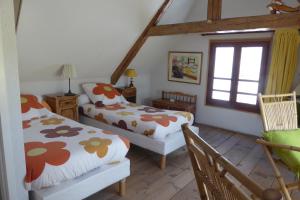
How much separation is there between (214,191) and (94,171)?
1370 millimetres

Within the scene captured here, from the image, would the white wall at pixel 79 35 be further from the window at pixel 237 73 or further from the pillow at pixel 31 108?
the window at pixel 237 73

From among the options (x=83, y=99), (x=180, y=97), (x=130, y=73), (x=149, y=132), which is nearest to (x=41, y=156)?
(x=149, y=132)

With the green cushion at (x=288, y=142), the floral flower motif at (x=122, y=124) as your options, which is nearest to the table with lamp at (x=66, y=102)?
the floral flower motif at (x=122, y=124)

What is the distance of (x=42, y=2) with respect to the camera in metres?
2.41

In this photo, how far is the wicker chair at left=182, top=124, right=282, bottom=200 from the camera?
625mm

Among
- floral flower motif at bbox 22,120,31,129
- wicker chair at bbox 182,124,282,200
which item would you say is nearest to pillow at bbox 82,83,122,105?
floral flower motif at bbox 22,120,31,129

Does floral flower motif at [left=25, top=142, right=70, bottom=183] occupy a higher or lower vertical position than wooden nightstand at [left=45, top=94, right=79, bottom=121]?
lower

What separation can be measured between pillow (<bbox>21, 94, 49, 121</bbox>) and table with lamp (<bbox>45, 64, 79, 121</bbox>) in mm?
281

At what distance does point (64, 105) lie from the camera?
3467 millimetres

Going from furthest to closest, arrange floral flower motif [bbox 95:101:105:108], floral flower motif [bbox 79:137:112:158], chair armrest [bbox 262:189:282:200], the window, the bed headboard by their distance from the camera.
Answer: the bed headboard < the window < floral flower motif [bbox 95:101:105:108] < floral flower motif [bbox 79:137:112:158] < chair armrest [bbox 262:189:282:200]

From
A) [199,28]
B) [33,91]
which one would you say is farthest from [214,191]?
[33,91]

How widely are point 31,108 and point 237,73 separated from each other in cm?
342

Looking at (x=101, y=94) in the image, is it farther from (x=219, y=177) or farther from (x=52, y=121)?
(x=219, y=177)

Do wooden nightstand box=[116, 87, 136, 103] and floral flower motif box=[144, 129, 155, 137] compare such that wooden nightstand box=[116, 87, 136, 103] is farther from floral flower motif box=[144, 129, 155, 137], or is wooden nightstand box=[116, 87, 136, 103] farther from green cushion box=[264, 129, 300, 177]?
green cushion box=[264, 129, 300, 177]
